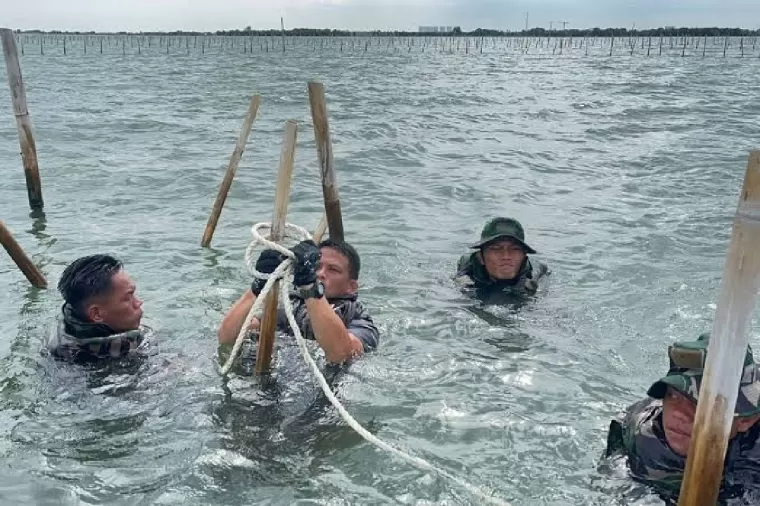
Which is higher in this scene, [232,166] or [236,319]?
[232,166]

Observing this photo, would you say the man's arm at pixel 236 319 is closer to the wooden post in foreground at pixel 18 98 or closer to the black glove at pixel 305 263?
the black glove at pixel 305 263

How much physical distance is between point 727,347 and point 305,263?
2.58 m

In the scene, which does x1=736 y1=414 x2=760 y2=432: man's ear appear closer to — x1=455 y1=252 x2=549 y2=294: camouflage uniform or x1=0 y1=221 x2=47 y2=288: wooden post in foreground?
x1=455 y1=252 x2=549 y2=294: camouflage uniform

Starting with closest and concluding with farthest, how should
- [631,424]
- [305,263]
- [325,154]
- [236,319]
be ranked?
[631,424] → [305,263] → [236,319] → [325,154]

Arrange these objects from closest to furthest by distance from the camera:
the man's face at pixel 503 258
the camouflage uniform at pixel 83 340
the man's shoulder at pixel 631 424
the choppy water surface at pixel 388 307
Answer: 1. the man's shoulder at pixel 631 424
2. the choppy water surface at pixel 388 307
3. the camouflage uniform at pixel 83 340
4. the man's face at pixel 503 258

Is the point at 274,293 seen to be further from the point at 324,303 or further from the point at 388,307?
the point at 388,307

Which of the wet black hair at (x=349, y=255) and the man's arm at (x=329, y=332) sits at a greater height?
the wet black hair at (x=349, y=255)

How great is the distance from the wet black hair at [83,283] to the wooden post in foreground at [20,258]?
294 centimetres

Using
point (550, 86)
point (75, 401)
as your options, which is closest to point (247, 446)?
point (75, 401)

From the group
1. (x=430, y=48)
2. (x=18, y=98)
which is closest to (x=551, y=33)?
(x=430, y=48)

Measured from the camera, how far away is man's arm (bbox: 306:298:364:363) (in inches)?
208

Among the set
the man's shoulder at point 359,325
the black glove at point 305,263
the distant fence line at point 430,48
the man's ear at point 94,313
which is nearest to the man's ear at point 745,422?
the black glove at point 305,263

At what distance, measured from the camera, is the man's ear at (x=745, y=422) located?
12.5ft

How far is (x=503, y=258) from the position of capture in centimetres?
803
